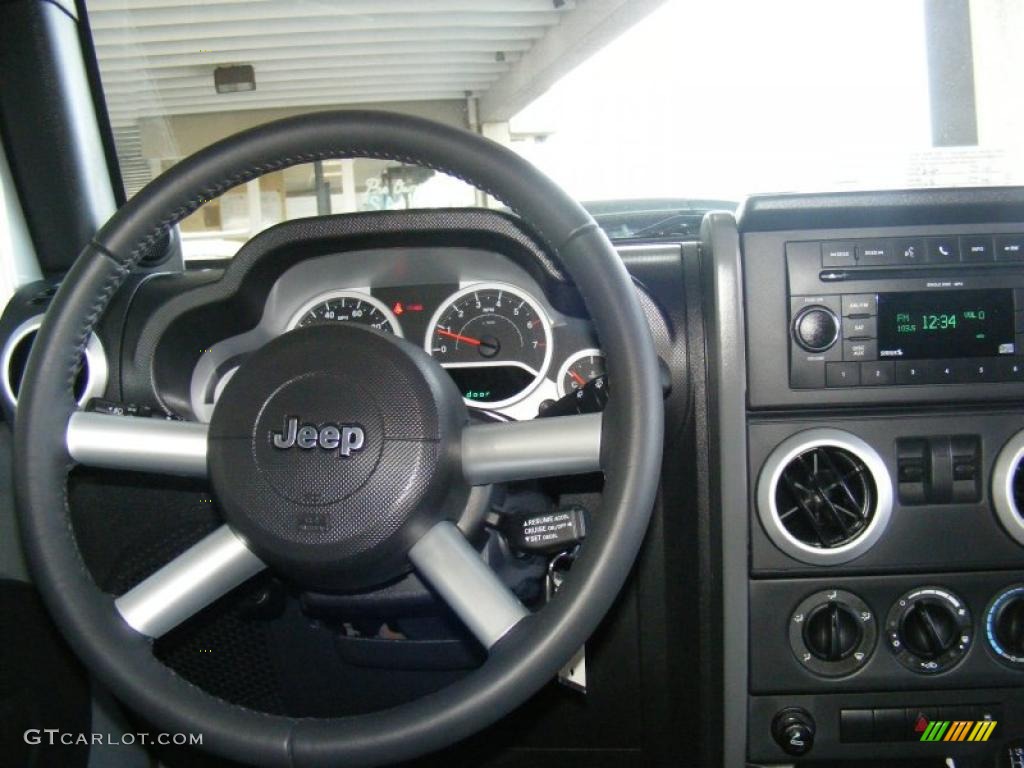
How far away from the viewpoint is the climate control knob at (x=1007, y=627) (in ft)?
4.65

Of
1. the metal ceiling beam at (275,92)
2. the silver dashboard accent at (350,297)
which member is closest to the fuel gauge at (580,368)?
the silver dashboard accent at (350,297)

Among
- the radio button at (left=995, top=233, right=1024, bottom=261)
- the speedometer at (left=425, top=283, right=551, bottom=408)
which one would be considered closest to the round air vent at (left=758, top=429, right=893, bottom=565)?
the radio button at (left=995, top=233, right=1024, bottom=261)

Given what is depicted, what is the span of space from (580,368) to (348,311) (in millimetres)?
443

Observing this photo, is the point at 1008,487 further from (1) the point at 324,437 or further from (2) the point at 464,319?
(1) the point at 324,437

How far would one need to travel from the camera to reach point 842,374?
1.36 metres

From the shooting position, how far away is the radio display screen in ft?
4.44

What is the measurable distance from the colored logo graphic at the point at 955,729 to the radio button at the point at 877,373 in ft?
1.82

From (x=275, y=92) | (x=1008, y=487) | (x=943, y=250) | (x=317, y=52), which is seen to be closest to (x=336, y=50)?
(x=317, y=52)

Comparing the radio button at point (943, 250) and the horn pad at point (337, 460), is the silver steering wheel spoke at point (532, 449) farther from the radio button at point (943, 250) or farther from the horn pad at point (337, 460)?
the radio button at point (943, 250)

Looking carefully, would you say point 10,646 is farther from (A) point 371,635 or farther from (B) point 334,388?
(B) point 334,388

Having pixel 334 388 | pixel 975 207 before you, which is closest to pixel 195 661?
pixel 334 388

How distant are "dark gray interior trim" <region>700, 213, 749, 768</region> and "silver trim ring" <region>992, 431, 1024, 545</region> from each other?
0.39 m

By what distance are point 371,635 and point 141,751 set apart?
27.0 inches

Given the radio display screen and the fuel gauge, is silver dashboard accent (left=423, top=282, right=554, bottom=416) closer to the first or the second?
the fuel gauge
